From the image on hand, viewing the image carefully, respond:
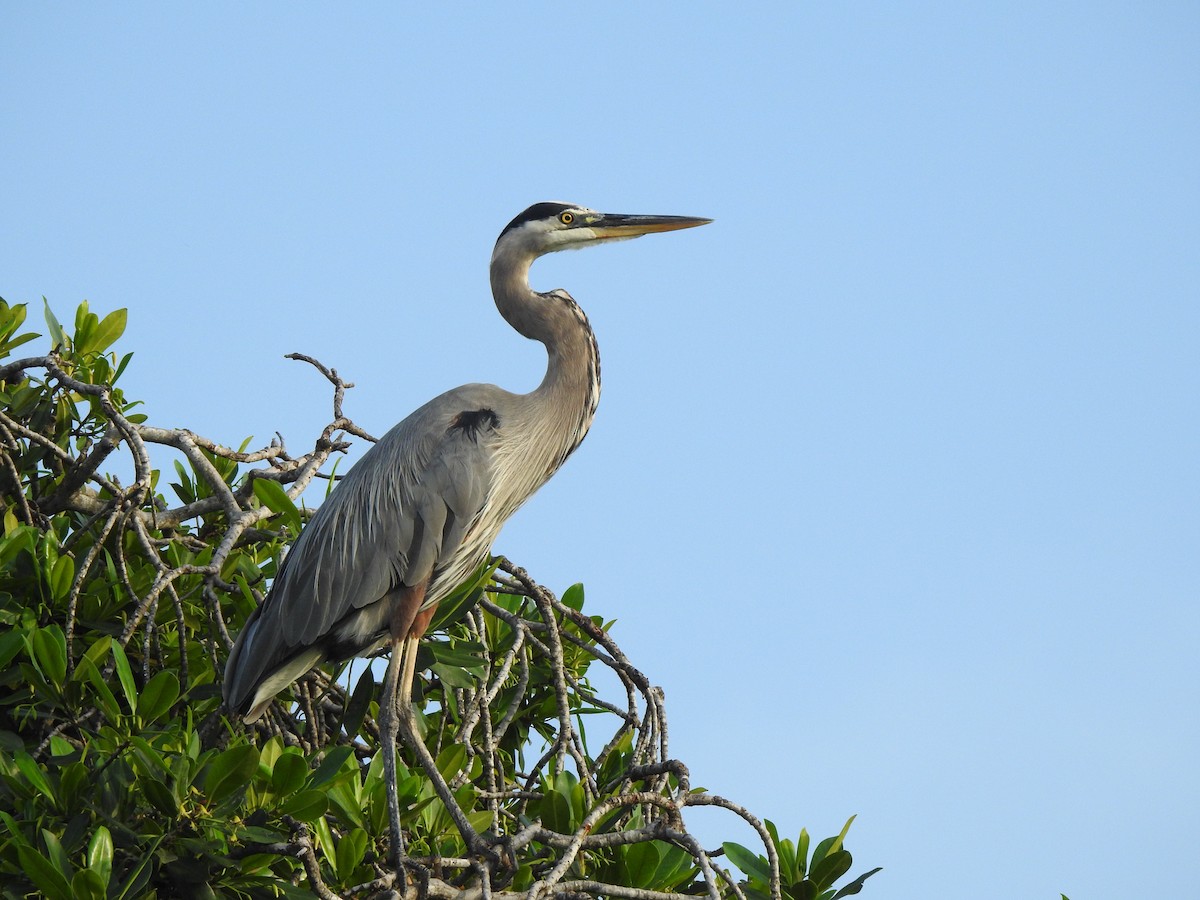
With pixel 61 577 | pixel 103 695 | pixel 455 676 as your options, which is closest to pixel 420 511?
pixel 455 676

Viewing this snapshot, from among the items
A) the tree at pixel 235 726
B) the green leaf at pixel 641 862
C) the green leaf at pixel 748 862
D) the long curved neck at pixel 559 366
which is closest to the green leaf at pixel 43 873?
the tree at pixel 235 726

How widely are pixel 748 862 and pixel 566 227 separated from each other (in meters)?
2.43

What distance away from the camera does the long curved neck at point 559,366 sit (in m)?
4.56

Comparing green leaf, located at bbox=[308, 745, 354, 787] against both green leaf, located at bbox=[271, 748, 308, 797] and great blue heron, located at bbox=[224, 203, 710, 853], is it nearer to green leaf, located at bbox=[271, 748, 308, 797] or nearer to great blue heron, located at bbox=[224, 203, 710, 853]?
green leaf, located at bbox=[271, 748, 308, 797]

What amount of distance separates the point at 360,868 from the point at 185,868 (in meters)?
0.42

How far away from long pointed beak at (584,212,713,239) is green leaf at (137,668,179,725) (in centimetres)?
238

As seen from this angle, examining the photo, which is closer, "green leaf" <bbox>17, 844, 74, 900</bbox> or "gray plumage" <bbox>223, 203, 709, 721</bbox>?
"green leaf" <bbox>17, 844, 74, 900</bbox>

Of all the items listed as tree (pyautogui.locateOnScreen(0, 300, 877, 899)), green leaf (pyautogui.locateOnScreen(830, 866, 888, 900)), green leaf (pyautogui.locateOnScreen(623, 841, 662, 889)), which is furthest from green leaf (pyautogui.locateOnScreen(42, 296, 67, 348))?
green leaf (pyautogui.locateOnScreen(830, 866, 888, 900))

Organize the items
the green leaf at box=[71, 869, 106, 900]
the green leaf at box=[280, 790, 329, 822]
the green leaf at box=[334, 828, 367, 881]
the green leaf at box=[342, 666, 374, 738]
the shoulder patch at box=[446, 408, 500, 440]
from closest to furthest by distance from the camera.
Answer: the green leaf at box=[71, 869, 106, 900] → the green leaf at box=[280, 790, 329, 822] → the green leaf at box=[334, 828, 367, 881] → the green leaf at box=[342, 666, 374, 738] → the shoulder patch at box=[446, 408, 500, 440]

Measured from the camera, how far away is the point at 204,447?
4.28m

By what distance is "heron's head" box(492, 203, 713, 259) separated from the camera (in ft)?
15.8

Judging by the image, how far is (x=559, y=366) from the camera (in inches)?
182

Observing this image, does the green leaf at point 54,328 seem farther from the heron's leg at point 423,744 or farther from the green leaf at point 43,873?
the green leaf at point 43,873

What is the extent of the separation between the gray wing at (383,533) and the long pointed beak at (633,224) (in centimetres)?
93
